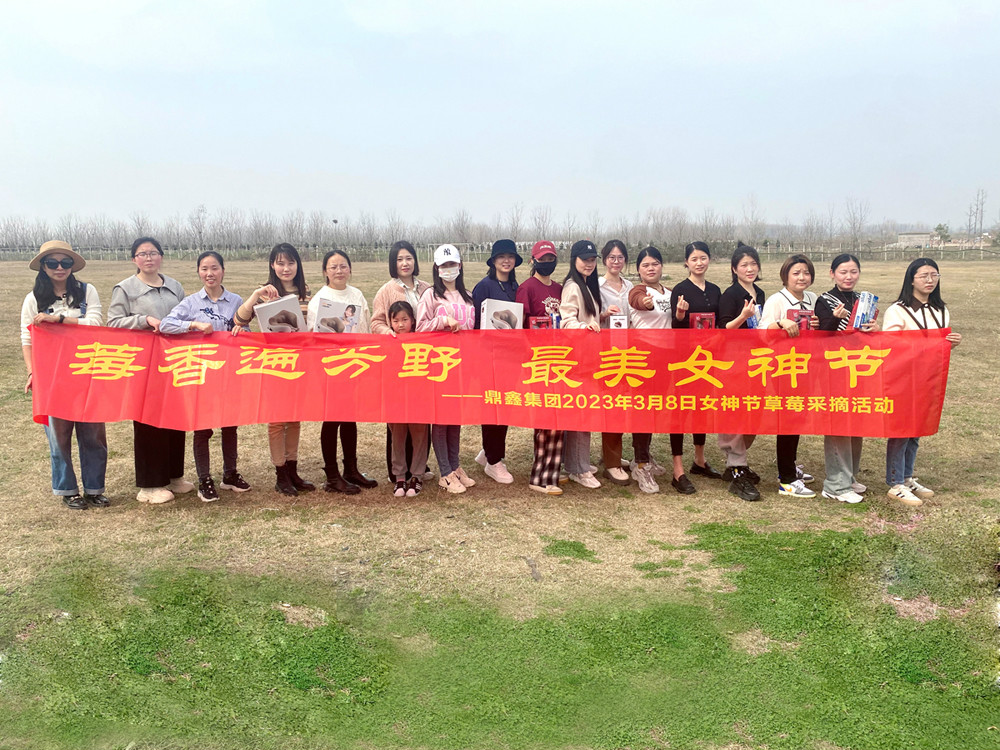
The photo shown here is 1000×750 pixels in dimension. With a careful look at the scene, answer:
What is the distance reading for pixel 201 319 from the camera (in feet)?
19.0

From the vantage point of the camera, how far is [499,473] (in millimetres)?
6363

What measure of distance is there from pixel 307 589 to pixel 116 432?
195 inches

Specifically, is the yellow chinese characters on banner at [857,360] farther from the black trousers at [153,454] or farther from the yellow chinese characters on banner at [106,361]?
the yellow chinese characters on banner at [106,361]

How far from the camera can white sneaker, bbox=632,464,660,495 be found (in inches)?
239

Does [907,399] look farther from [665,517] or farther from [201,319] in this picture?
[201,319]

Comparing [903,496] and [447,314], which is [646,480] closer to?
[903,496]

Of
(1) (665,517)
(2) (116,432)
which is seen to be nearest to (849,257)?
(1) (665,517)

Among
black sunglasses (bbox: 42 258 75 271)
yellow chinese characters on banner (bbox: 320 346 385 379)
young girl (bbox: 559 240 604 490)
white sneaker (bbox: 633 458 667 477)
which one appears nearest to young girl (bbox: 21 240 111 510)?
black sunglasses (bbox: 42 258 75 271)

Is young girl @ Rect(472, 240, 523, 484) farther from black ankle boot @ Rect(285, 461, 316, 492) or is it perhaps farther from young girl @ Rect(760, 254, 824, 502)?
young girl @ Rect(760, 254, 824, 502)

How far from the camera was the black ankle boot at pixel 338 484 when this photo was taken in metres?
6.02

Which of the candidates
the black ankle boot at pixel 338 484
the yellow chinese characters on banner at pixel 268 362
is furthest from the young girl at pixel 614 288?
the yellow chinese characters on banner at pixel 268 362

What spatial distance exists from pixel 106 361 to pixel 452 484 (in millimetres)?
2814

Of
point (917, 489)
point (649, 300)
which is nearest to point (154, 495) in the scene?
point (649, 300)

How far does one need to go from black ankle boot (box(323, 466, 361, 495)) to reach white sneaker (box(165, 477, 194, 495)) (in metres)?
1.11
